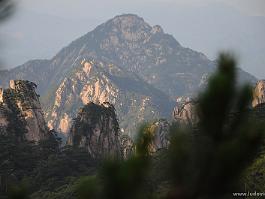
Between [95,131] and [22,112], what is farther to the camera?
[95,131]

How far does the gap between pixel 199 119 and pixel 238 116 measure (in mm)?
408

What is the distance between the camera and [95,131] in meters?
85.2

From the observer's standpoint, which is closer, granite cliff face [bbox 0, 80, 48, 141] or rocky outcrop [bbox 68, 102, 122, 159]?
granite cliff face [bbox 0, 80, 48, 141]

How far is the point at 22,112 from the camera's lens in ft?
263

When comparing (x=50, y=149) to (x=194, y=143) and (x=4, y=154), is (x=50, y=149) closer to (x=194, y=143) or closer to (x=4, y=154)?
(x=4, y=154)

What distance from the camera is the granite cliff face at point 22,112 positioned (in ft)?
252

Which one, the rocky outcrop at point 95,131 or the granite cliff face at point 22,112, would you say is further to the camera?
the rocky outcrop at point 95,131

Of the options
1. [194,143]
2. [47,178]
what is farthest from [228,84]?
[47,178]

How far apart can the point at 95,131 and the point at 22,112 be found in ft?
40.3

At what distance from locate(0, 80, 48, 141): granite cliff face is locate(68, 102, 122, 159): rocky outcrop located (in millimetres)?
5205

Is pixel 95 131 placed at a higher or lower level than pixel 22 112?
lower

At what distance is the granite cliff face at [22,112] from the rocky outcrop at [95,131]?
5.20 m

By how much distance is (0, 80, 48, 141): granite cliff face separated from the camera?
76.8 metres

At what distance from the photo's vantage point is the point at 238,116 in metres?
5.17
